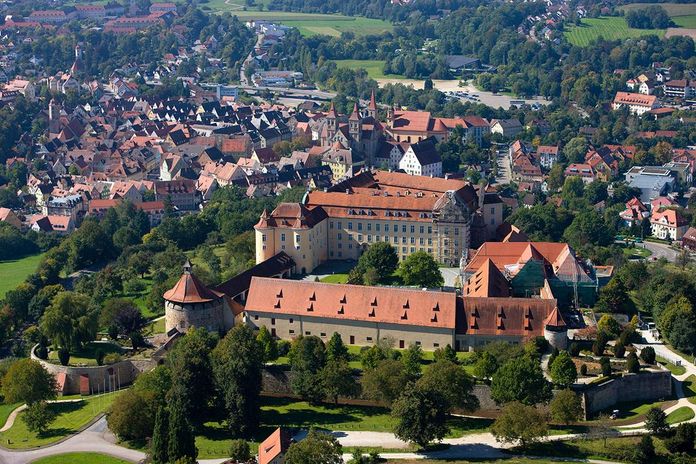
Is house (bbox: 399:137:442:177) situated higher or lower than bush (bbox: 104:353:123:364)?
lower

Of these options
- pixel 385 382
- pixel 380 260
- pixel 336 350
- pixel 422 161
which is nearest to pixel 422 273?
pixel 380 260

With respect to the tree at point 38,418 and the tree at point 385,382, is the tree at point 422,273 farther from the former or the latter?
the tree at point 38,418

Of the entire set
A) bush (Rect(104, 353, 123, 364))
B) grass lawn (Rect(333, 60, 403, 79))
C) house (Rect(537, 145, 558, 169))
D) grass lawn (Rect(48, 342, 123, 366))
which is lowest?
grass lawn (Rect(333, 60, 403, 79))

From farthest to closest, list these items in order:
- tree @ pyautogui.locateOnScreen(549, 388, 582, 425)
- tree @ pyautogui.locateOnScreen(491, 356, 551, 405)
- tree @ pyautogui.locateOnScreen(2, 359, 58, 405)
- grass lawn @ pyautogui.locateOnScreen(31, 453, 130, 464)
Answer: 1. tree @ pyautogui.locateOnScreen(2, 359, 58, 405)
2. tree @ pyautogui.locateOnScreen(491, 356, 551, 405)
3. tree @ pyautogui.locateOnScreen(549, 388, 582, 425)
4. grass lawn @ pyautogui.locateOnScreen(31, 453, 130, 464)

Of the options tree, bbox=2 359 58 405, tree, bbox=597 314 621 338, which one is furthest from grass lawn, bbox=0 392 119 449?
tree, bbox=597 314 621 338

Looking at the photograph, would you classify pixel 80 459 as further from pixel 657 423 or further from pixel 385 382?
pixel 657 423

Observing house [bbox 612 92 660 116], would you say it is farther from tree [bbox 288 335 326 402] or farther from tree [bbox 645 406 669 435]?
tree [bbox 645 406 669 435]

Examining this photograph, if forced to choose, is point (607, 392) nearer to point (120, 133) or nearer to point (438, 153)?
point (438, 153)

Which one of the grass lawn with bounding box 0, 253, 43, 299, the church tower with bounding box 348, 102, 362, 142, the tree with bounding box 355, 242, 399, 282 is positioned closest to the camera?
the tree with bounding box 355, 242, 399, 282
